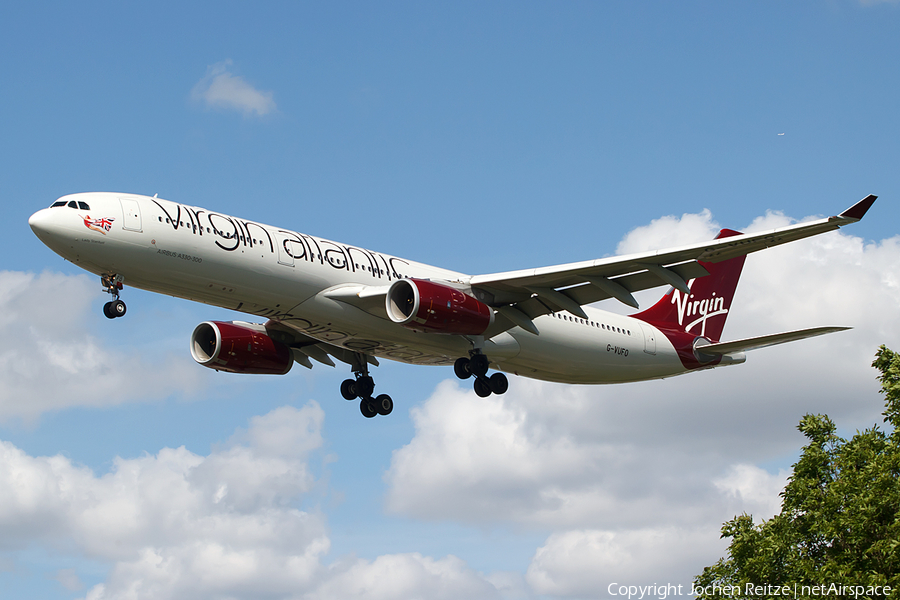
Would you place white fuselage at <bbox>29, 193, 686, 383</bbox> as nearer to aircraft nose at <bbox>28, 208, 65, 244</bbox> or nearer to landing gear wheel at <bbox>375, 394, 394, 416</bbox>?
aircraft nose at <bbox>28, 208, 65, 244</bbox>

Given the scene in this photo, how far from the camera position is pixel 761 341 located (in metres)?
34.9

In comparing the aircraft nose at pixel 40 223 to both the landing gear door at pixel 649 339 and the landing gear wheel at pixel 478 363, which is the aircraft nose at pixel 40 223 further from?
the landing gear door at pixel 649 339

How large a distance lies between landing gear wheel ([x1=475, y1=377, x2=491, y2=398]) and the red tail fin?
29.8 feet

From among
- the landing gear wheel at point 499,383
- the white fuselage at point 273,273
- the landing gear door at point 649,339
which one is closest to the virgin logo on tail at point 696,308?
the landing gear door at point 649,339

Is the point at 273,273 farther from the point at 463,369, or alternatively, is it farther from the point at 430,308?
the point at 463,369

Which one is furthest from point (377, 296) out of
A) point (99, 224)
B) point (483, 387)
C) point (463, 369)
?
A: point (99, 224)

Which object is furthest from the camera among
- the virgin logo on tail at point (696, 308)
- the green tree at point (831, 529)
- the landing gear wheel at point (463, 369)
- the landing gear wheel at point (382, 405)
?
the virgin logo on tail at point (696, 308)

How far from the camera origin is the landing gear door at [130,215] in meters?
26.9

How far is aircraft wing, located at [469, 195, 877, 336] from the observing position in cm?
2731

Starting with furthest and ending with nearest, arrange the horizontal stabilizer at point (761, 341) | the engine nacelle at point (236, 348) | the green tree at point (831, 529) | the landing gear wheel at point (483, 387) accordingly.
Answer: the engine nacelle at point (236, 348)
the landing gear wheel at point (483, 387)
the horizontal stabilizer at point (761, 341)
the green tree at point (831, 529)

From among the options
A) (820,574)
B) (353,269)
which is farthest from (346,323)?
(820,574)

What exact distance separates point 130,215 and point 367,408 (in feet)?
43.4

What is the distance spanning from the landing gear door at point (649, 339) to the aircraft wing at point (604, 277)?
6.49 metres

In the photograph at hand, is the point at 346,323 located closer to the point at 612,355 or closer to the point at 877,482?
the point at 612,355
